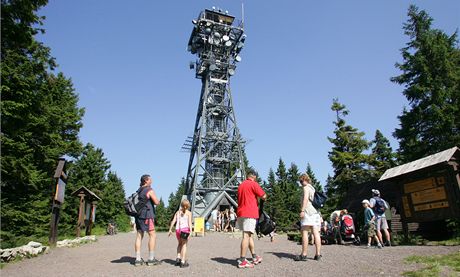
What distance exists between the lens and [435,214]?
941 centimetres

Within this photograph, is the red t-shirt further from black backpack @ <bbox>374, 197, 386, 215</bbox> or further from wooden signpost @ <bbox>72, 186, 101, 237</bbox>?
wooden signpost @ <bbox>72, 186, 101, 237</bbox>

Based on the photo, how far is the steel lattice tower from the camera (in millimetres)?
31969

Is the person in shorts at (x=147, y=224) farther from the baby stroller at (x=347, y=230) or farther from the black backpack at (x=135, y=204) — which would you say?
the baby stroller at (x=347, y=230)

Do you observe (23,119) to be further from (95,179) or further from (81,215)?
(95,179)

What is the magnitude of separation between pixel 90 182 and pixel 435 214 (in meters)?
36.2

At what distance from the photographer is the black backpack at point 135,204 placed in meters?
6.75

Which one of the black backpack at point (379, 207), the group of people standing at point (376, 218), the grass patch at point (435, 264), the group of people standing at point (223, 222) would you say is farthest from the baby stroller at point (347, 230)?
the group of people standing at point (223, 222)

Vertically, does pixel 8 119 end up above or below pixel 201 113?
below

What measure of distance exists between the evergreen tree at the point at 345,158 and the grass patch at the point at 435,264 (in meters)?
22.9

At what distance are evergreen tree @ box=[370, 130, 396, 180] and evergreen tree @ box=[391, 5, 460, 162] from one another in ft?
17.5

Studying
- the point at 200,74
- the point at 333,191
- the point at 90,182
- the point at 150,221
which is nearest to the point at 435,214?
the point at 150,221

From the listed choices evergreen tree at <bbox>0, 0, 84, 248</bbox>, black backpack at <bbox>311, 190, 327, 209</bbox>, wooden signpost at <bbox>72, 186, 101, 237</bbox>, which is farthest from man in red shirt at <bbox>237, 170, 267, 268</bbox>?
wooden signpost at <bbox>72, 186, 101, 237</bbox>

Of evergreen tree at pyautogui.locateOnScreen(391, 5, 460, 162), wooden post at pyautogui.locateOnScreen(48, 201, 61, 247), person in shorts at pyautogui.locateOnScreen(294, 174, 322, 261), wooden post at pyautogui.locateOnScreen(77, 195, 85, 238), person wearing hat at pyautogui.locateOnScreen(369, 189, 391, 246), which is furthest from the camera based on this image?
evergreen tree at pyautogui.locateOnScreen(391, 5, 460, 162)

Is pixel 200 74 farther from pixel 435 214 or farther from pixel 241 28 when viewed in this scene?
pixel 435 214
